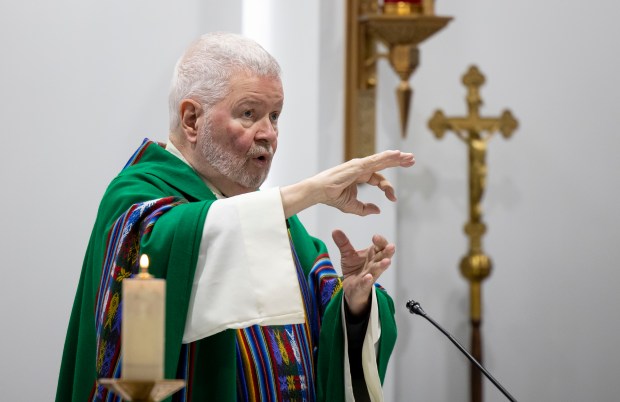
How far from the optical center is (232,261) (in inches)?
95.0

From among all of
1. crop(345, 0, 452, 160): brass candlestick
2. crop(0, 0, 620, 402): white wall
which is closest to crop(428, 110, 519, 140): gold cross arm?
crop(0, 0, 620, 402): white wall

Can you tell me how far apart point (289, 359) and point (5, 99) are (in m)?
1.76

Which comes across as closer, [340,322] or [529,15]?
[340,322]

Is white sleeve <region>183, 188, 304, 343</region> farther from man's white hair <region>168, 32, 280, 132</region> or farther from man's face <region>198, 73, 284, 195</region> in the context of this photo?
man's white hair <region>168, 32, 280, 132</region>

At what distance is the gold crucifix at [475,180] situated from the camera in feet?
16.1

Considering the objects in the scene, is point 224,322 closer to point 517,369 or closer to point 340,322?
point 340,322

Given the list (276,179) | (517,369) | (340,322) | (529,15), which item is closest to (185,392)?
(340,322)

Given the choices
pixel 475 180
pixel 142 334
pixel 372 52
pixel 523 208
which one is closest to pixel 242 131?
pixel 142 334

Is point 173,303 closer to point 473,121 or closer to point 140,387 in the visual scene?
point 140,387

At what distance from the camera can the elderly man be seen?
7.95 feet

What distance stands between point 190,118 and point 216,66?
0.58 ft

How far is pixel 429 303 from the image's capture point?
507 centimetres

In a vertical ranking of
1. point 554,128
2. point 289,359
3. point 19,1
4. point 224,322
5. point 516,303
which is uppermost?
point 19,1

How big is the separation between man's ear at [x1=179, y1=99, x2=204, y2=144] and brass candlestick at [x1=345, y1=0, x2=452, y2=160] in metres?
1.65
